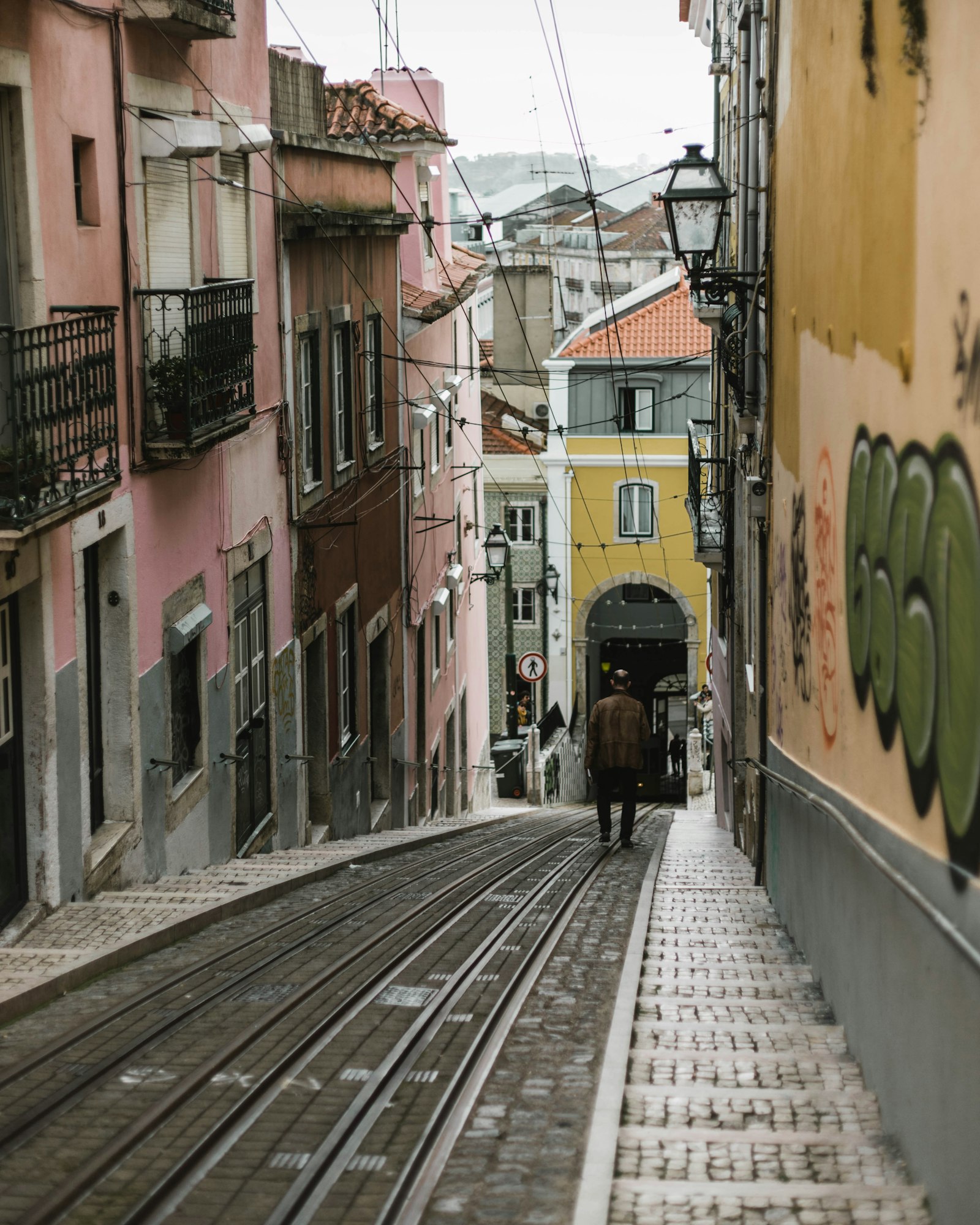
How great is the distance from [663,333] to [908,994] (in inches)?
1445

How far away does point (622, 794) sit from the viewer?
46.3ft

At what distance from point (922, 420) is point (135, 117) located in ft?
22.6

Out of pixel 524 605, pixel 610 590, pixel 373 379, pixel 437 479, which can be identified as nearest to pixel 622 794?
pixel 373 379

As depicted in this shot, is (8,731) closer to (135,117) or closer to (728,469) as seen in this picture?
(135,117)

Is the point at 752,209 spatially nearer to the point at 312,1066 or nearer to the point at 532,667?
the point at 312,1066

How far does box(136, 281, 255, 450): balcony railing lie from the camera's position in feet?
33.0

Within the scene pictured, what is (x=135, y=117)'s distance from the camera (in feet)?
32.5

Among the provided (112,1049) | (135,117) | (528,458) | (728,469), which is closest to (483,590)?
(528,458)

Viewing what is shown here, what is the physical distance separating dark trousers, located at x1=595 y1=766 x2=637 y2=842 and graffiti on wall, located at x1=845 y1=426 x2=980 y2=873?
784cm

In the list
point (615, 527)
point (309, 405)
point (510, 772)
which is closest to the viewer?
point (309, 405)

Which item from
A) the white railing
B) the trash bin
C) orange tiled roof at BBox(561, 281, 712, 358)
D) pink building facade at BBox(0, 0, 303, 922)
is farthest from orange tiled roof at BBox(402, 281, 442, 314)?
orange tiled roof at BBox(561, 281, 712, 358)

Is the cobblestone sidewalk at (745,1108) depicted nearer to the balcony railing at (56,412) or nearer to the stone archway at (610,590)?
the balcony railing at (56,412)

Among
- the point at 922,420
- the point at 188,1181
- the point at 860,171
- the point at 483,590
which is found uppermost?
the point at 860,171

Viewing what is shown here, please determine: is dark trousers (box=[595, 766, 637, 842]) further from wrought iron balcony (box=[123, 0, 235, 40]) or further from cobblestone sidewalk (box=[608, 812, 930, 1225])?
wrought iron balcony (box=[123, 0, 235, 40])
